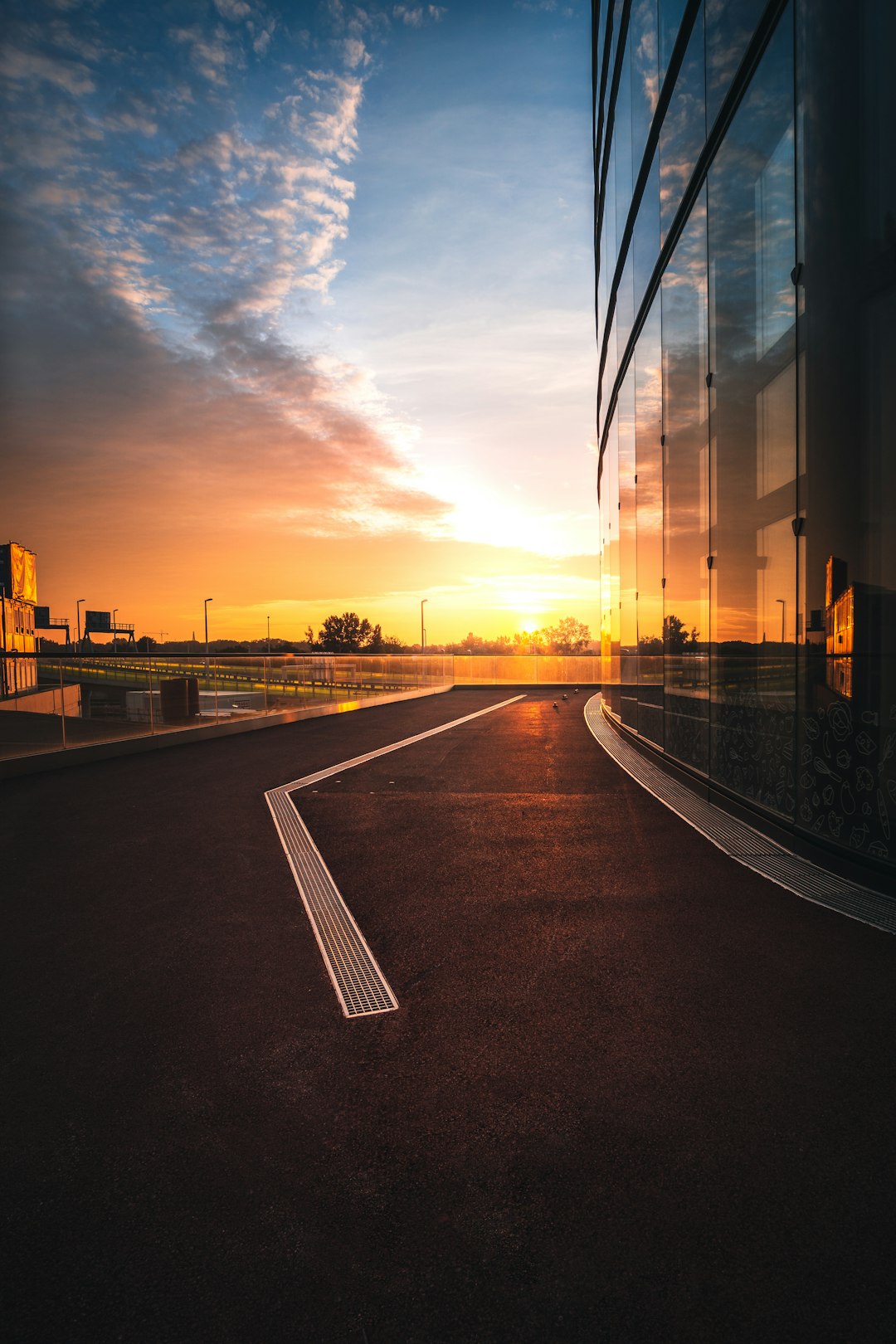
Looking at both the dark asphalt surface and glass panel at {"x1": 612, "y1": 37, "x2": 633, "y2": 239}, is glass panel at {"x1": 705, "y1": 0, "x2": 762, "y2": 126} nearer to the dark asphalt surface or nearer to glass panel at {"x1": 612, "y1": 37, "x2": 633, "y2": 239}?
glass panel at {"x1": 612, "y1": 37, "x2": 633, "y2": 239}

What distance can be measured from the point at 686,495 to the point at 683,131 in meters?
4.67

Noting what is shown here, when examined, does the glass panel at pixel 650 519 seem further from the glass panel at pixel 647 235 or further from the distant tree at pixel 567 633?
the distant tree at pixel 567 633

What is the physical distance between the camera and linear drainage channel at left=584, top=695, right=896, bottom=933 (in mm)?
4766

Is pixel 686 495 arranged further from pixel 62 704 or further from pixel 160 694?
pixel 160 694

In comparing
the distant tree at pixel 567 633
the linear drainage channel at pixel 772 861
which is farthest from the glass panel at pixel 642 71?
the distant tree at pixel 567 633

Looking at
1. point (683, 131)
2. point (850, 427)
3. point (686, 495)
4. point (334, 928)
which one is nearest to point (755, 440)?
point (850, 427)

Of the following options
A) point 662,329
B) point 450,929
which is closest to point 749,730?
point 450,929

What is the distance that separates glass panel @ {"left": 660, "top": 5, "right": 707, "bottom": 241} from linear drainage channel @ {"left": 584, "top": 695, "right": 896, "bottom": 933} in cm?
768

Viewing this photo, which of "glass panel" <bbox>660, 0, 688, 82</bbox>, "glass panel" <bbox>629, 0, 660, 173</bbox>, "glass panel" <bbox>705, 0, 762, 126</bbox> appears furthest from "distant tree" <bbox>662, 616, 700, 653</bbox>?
"glass panel" <bbox>629, 0, 660, 173</bbox>

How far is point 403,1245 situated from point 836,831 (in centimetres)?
492

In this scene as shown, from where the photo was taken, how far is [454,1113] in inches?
101

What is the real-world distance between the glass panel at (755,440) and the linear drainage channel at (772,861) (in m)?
0.38

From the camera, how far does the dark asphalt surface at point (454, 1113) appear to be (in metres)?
1.83

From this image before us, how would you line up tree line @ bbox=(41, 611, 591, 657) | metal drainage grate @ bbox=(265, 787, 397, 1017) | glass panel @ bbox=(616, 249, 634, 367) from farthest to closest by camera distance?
tree line @ bbox=(41, 611, 591, 657)
glass panel @ bbox=(616, 249, 634, 367)
metal drainage grate @ bbox=(265, 787, 397, 1017)
